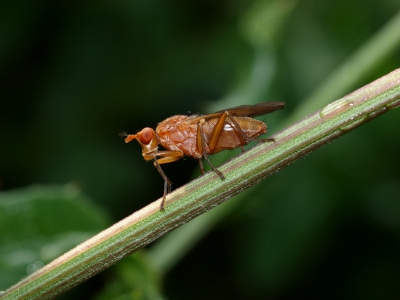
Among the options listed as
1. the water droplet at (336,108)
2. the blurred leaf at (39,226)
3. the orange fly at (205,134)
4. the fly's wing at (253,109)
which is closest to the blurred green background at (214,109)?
the blurred leaf at (39,226)

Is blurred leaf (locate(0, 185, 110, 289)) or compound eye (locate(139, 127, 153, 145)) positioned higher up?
compound eye (locate(139, 127, 153, 145))

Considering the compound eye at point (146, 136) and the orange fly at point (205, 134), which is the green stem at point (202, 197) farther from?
the compound eye at point (146, 136)

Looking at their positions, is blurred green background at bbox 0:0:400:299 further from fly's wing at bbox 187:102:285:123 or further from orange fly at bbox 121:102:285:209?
fly's wing at bbox 187:102:285:123

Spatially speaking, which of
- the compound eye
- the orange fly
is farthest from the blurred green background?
the compound eye

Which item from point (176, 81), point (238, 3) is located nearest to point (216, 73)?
point (176, 81)

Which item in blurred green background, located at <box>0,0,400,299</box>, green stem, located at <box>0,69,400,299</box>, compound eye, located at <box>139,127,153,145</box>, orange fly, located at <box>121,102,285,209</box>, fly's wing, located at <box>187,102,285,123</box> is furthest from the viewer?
blurred green background, located at <box>0,0,400,299</box>

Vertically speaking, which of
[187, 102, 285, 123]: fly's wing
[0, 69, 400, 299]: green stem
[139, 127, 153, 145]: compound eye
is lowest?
[0, 69, 400, 299]: green stem

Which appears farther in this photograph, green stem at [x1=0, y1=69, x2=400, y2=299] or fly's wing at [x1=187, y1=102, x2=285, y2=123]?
fly's wing at [x1=187, y1=102, x2=285, y2=123]
